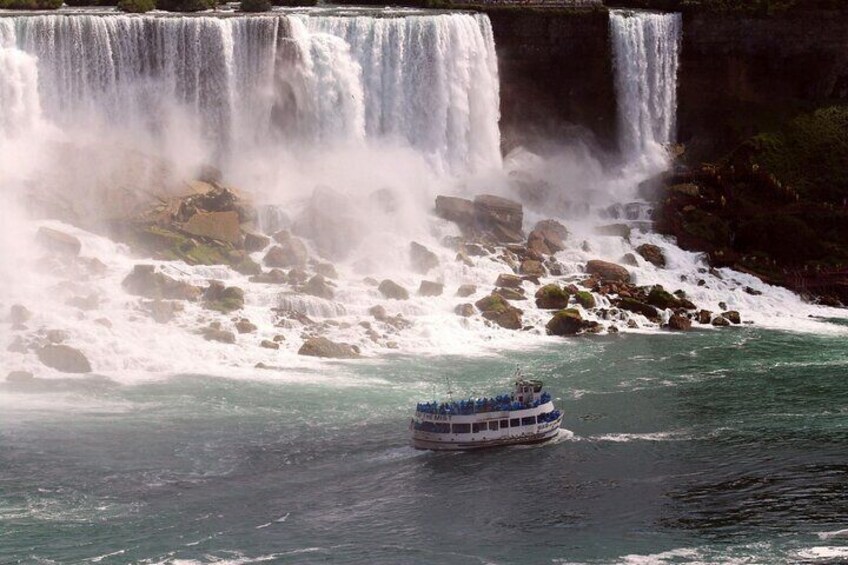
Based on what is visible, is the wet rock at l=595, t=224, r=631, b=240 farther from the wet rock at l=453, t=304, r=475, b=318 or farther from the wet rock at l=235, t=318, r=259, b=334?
the wet rock at l=235, t=318, r=259, b=334

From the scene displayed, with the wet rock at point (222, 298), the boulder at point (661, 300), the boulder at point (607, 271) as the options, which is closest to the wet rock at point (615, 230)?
the boulder at point (607, 271)

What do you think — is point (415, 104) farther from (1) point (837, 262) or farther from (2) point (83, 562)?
(2) point (83, 562)

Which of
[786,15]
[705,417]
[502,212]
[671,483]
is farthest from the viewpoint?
[786,15]

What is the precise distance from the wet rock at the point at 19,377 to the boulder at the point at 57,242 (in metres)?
14.2

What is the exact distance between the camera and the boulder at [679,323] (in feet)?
263

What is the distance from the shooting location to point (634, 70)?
104 meters

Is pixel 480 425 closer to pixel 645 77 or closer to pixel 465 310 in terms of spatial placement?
pixel 465 310

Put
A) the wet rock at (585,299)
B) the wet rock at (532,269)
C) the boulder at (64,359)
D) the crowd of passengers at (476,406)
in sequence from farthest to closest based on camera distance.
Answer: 1. the wet rock at (532,269)
2. the wet rock at (585,299)
3. the boulder at (64,359)
4. the crowd of passengers at (476,406)

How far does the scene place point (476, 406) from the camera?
58.3 meters

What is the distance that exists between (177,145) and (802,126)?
42.7 m

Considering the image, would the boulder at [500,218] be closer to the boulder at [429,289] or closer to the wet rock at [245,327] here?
the boulder at [429,289]

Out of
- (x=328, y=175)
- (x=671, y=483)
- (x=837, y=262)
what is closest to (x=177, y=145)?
(x=328, y=175)

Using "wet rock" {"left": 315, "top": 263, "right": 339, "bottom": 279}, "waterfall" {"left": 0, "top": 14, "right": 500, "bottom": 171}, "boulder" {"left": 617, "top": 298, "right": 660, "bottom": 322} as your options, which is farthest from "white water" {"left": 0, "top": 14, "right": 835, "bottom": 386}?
"boulder" {"left": 617, "top": 298, "right": 660, "bottom": 322}

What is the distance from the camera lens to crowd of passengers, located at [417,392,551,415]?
5778 centimetres
